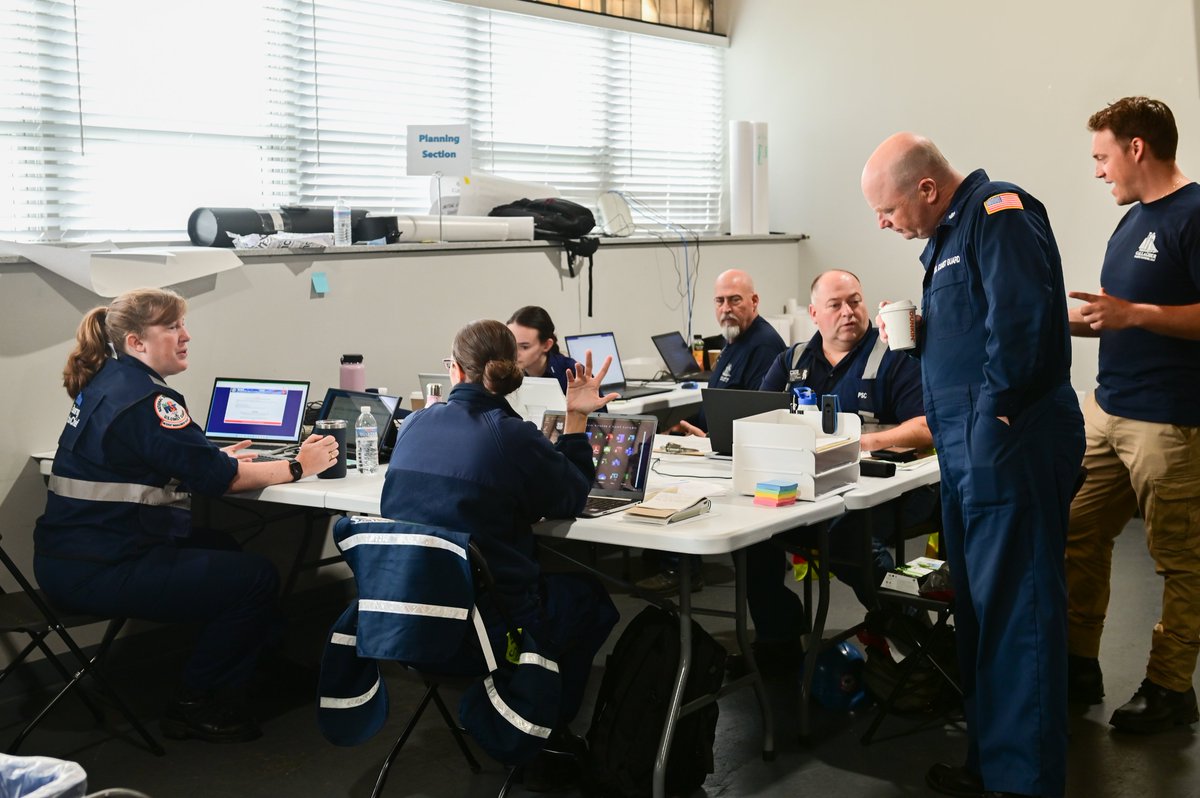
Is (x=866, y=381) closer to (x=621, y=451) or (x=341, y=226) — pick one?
(x=621, y=451)

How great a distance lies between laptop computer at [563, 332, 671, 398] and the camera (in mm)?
5445

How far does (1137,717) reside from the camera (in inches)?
136

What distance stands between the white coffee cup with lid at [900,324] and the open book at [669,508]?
63cm

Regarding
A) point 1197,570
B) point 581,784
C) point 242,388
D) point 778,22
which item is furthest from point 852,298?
point 778,22

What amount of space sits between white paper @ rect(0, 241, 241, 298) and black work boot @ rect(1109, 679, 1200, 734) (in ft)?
10.8

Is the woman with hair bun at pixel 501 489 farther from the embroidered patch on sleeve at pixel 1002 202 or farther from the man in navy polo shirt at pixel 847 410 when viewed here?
the embroidered patch on sleeve at pixel 1002 202

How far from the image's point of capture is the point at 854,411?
13.5 ft

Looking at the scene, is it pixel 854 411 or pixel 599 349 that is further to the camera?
pixel 599 349

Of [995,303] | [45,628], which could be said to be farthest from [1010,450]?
[45,628]

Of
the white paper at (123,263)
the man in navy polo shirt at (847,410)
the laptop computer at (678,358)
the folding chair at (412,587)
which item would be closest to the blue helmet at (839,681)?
the man in navy polo shirt at (847,410)

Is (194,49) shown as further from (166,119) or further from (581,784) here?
(581,784)

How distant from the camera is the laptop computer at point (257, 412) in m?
4.22

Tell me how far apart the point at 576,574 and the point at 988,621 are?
41.9 inches

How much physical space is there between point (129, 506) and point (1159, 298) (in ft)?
9.86
